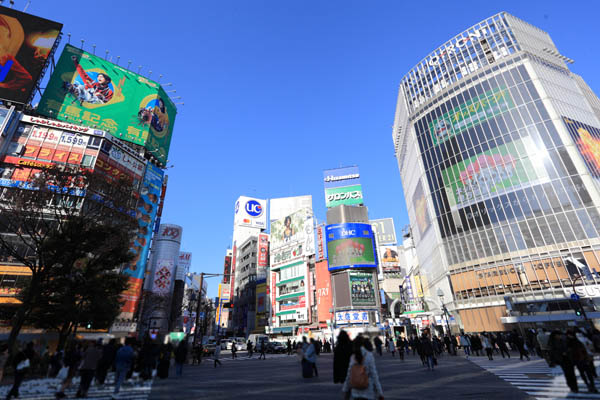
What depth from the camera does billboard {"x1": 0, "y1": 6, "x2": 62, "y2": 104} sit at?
1490 inches

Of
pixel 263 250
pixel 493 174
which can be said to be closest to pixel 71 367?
pixel 493 174

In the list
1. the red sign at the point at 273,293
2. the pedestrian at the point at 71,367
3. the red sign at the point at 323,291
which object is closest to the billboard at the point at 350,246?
the red sign at the point at 323,291

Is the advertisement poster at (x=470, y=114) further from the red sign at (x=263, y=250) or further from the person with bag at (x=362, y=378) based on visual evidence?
the person with bag at (x=362, y=378)

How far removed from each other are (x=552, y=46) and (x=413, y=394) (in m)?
68.3

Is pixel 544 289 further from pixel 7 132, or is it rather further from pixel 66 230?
pixel 7 132

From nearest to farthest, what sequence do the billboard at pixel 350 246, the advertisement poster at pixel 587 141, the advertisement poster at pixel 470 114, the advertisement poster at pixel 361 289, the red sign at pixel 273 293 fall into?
1. the advertisement poster at pixel 587 141
2. the advertisement poster at pixel 470 114
3. the advertisement poster at pixel 361 289
4. the billboard at pixel 350 246
5. the red sign at pixel 273 293

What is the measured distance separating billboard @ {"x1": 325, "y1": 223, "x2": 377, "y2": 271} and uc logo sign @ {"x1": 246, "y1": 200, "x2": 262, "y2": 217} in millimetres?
53389

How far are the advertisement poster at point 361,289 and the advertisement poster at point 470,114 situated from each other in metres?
26.2

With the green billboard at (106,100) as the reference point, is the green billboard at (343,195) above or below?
below

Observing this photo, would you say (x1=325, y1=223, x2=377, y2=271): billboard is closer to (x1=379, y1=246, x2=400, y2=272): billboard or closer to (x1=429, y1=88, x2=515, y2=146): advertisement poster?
(x1=429, y1=88, x2=515, y2=146): advertisement poster

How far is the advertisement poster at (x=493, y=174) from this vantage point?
39906 millimetres

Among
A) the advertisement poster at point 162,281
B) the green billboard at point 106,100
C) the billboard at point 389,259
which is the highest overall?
the green billboard at point 106,100

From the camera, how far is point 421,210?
56781 mm

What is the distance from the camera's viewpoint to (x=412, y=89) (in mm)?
58750
